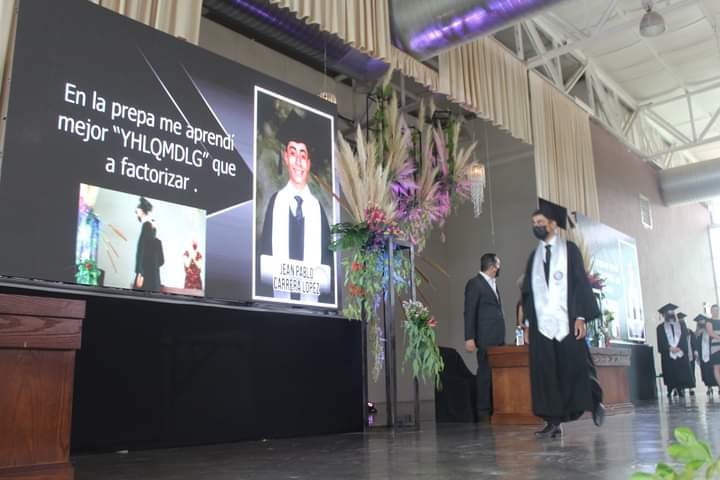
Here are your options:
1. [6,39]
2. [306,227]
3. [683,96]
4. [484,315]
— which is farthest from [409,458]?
[683,96]

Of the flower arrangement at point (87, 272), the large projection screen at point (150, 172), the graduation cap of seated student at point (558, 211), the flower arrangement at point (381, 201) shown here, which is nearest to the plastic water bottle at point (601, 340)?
the graduation cap of seated student at point (558, 211)

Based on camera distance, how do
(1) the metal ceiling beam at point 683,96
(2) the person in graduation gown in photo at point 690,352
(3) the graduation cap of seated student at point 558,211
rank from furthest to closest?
(1) the metal ceiling beam at point 683,96 < (2) the person in graduation gown in photo at point 690,352 < (3) the graduation cap of seated student at point 558,211

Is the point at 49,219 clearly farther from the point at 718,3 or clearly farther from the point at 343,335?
the point at 718,3

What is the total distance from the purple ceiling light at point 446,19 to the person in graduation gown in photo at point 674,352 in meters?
5.82

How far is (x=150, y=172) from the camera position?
3088 mm

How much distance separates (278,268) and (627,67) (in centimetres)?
801

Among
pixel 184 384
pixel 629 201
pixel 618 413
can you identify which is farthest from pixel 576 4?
pixel 184 384

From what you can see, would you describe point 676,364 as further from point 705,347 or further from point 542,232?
point 542,232

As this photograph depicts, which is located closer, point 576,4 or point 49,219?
point 49,219

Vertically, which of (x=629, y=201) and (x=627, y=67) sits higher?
(x=627, y=67)

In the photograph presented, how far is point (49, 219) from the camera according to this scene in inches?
106

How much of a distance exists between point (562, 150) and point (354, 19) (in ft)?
13.2

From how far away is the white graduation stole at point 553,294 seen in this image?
137 inches

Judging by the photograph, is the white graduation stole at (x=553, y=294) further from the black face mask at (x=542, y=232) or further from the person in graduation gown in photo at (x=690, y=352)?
the person in graduation gown in photo at (x=690, y=352)
